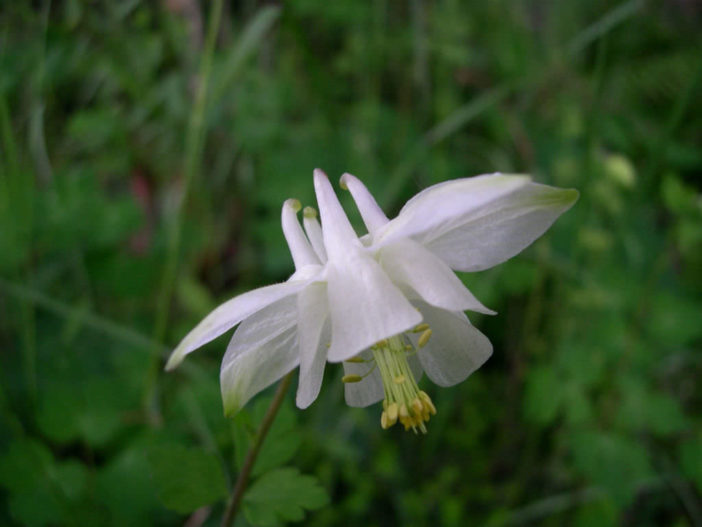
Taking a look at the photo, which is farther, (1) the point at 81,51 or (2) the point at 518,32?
(2) the point at 518,32

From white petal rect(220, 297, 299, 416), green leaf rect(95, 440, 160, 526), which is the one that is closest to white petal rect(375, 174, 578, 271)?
white petal rect(220, 297, 299, 416)

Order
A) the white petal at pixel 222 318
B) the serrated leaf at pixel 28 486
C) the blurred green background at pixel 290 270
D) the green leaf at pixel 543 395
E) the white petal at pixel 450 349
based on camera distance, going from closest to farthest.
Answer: the white petal at pixel 222 318 → the white petal at pixel 450 349 → the serrated leaf at pixel 28 486 → the blurred green background at pixel 290 270 → the green leaf at pixel 543 395

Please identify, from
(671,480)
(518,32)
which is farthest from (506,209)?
(518,32)

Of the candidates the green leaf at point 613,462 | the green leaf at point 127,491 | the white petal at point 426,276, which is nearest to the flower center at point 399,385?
the white petal at point 426,276

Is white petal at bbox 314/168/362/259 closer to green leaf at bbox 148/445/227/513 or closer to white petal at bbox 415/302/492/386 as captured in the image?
white petal at bbox 415/302/492/386

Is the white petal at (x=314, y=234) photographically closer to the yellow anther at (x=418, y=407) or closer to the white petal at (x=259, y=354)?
the white petal at (x=259, y=354)

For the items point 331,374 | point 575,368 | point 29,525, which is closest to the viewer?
point 29,525

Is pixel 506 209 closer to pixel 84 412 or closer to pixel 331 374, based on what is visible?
pixel 84 412
